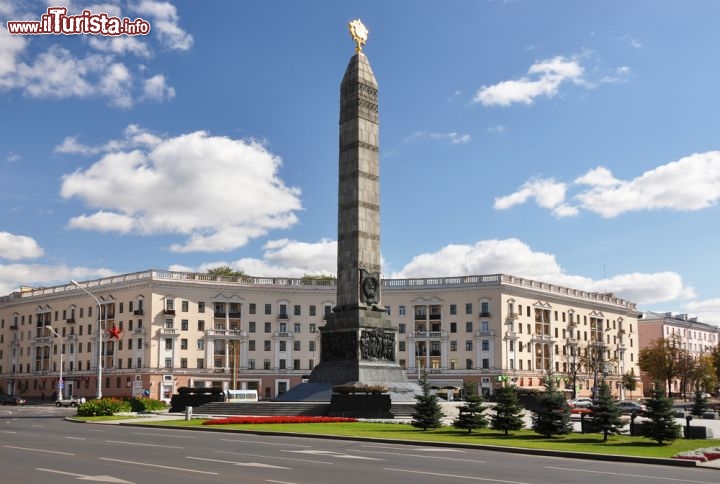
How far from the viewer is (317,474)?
17.3 meters

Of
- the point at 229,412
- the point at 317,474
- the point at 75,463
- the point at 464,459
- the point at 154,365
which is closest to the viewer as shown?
the point at 317,474

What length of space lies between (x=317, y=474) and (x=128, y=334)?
8704 centimetres

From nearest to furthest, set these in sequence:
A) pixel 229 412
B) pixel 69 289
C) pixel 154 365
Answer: pixel 229 412, pixel 154 365, pixel 69 289

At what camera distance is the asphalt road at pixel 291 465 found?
54.6ft

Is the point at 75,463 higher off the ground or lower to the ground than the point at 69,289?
lower

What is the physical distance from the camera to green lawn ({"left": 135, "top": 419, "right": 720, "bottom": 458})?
24323 millimetres

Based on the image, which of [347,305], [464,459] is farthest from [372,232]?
[464,459]

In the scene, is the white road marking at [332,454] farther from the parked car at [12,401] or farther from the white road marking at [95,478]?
the parked car at [12,401]

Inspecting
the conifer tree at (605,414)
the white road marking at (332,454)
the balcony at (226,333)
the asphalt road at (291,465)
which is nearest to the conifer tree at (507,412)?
the conifer tree at (605,414)

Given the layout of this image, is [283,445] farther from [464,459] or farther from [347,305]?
[347,305]

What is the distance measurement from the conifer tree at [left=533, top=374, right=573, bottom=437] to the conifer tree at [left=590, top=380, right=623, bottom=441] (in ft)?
3.94

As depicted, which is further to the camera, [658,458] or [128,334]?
[128,334]

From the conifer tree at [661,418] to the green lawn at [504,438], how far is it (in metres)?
0.31

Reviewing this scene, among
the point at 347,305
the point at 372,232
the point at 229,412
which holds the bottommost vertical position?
the point at 229,412
